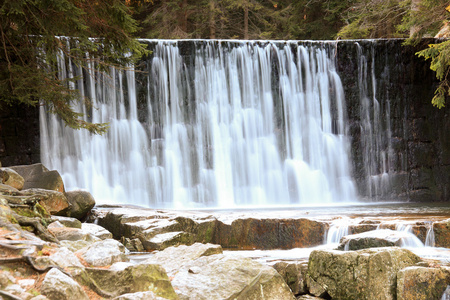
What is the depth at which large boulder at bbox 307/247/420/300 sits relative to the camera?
6148 millimetres

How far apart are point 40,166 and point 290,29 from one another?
1846 cm

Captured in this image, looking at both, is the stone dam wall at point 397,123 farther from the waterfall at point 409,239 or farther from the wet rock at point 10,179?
the wet rock at point 10,179

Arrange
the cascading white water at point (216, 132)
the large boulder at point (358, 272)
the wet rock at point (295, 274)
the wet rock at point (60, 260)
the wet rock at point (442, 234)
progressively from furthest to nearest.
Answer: the cascading white water at point (216, 132) → the wet rock at point (442, 234) → the wet rock at point (295, 274) → the large boulder at point (358, 272) → the wet rock at point (60, 260)

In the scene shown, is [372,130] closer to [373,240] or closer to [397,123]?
[397,123]

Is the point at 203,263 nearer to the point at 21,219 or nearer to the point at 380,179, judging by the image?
the point at 21,219

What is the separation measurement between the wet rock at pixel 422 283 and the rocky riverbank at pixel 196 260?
1 cm

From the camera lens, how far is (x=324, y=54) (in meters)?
17.8

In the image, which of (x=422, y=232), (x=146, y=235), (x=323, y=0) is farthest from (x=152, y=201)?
(x=323, y=0)

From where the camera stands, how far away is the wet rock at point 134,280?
5004 millimetres

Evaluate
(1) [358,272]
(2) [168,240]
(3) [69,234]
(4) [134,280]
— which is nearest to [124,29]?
(2) [168,240]

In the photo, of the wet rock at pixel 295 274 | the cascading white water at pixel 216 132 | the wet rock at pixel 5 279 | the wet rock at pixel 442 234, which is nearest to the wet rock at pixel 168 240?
the wet rock at pixel 295 274

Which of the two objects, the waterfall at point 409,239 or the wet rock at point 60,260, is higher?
the wet rock at point 60,260

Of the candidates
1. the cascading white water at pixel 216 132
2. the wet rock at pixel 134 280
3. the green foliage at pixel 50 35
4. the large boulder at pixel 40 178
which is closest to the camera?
the wet rock at pixel 134 280

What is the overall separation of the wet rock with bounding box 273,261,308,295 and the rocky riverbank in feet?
0.05
